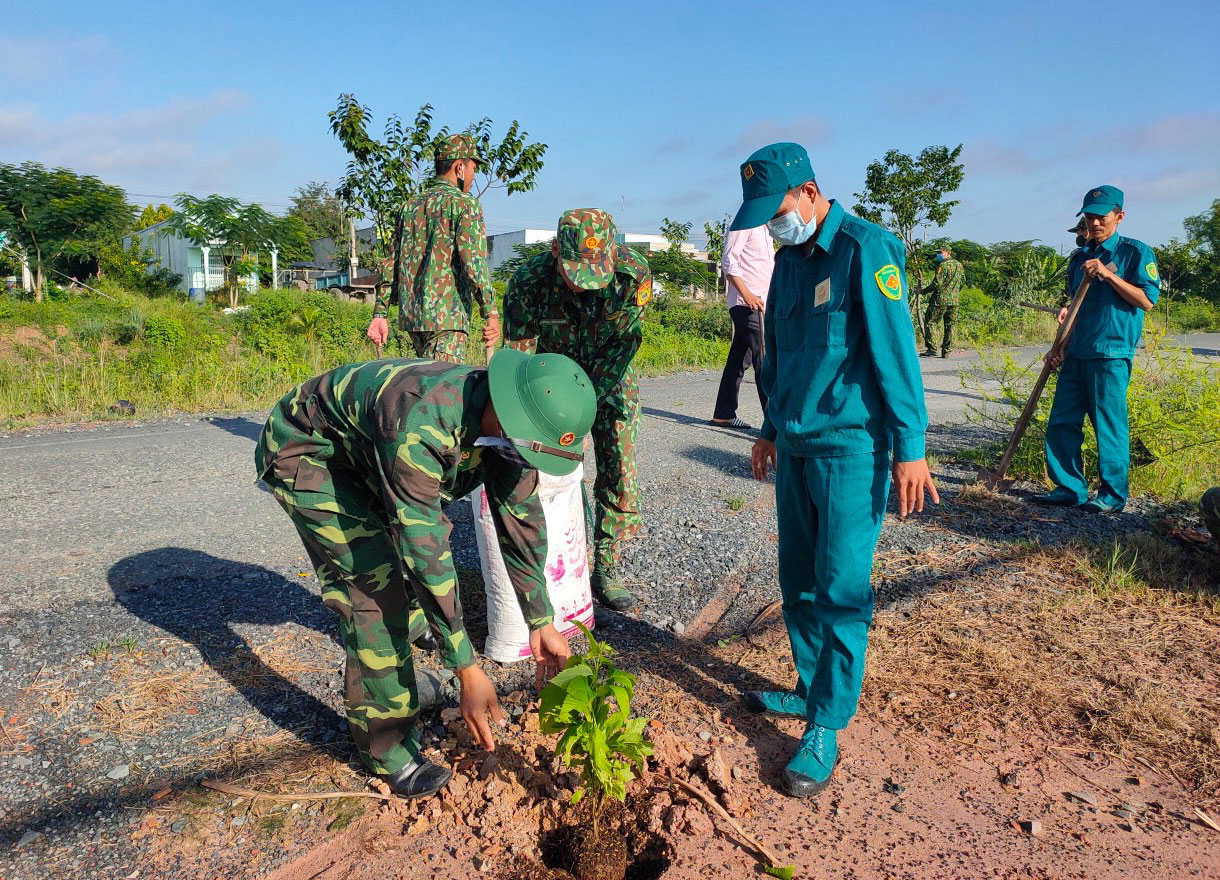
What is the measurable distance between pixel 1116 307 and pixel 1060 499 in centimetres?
134

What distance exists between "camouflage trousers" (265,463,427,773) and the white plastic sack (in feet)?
2.36

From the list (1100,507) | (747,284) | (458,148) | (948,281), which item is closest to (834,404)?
(458,148)

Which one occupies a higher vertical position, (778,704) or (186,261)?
(186,261)

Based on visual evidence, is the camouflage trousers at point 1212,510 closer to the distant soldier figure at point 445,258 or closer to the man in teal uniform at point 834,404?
the man in teal uniform at point 834,404

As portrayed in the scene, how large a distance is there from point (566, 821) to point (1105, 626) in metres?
2.74

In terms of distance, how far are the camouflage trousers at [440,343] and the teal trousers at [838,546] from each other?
2.80 m

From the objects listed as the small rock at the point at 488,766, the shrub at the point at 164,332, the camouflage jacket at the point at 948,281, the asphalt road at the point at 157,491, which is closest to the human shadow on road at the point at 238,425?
the asphalt road at the point at 157,491

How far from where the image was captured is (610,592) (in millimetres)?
3846

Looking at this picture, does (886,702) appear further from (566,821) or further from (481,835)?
(481,835)

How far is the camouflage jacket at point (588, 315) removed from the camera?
3.49m

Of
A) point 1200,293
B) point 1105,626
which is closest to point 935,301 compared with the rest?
point 1105,626

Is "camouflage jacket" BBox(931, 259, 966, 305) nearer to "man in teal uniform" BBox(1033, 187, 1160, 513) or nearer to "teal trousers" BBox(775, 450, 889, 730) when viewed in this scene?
"man in teal uniform" BBox(1033, 187, 1160, 513)

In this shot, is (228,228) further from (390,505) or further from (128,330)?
(390,505)

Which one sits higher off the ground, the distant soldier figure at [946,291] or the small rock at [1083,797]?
the distant soldier figure at [946,291]
